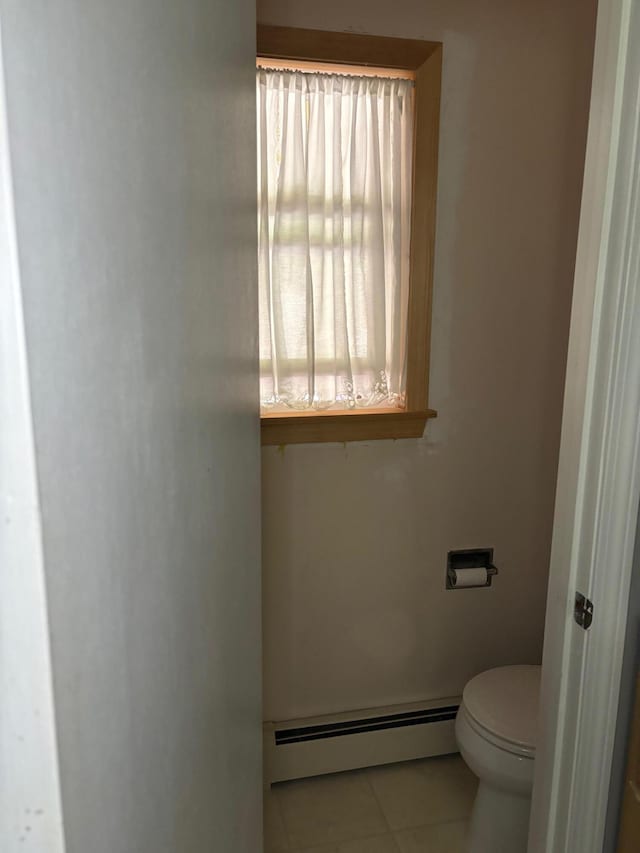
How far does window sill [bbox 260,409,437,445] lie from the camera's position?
6.24 ft

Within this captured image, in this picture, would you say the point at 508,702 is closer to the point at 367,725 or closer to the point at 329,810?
the point at 367,725

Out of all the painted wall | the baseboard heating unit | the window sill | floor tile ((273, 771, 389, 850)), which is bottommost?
floor tile ((273, 771, 389, 850))

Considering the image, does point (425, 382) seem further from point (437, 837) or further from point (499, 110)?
point (437, 837)

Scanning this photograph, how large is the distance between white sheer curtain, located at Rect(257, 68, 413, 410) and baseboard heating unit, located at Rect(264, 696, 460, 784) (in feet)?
3.22

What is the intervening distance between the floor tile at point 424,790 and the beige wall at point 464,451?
0.72ft

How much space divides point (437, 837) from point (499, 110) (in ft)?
6.56

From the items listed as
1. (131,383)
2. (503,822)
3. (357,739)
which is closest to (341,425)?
(357,739)

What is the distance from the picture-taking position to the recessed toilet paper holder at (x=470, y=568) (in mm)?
2107

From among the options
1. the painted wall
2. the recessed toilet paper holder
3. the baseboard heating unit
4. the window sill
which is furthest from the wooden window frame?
the painted wall

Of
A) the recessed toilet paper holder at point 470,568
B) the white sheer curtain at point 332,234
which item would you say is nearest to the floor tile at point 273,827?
the recessed toilet paper holder at point 470,568

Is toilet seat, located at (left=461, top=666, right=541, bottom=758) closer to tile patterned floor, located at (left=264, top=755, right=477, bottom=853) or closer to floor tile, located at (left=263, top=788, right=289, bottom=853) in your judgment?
tile patterned floor, located at (left=264, top=755, right=477, bottom=853)

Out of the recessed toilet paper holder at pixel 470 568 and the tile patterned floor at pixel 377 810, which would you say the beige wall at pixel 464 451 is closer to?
the recessed toilet paper holder at pixel 470 568

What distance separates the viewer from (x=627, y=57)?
100cm

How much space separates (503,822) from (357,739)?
0.51m
